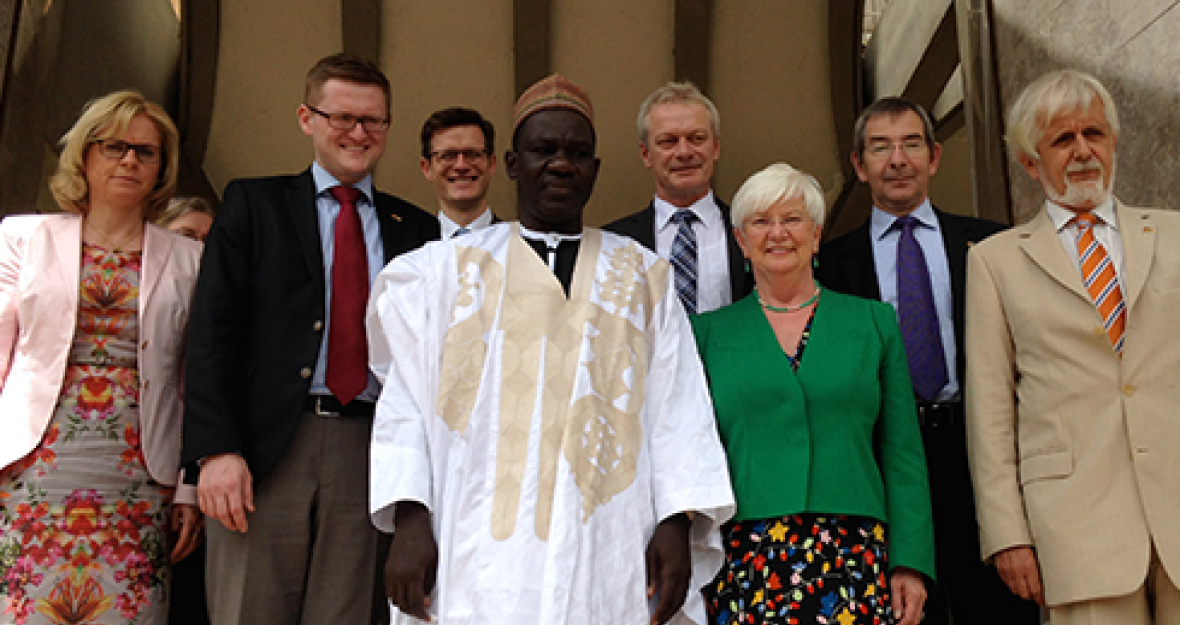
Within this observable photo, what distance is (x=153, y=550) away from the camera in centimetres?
266

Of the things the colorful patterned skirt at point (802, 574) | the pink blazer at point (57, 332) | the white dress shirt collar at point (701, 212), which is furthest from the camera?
the white dress shirt collar at point (701, 212)

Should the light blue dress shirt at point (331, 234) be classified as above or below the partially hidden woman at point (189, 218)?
below

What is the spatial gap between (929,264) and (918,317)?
0.23m

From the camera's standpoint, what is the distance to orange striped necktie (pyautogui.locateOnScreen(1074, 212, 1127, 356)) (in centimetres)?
251

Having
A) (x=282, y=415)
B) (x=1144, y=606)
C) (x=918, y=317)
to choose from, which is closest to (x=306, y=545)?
(x=282, y=415)

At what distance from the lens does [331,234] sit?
287 cm

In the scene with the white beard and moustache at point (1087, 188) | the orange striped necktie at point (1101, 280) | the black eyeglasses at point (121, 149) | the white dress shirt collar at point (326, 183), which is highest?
the black eyeglasses at point (121, 149)

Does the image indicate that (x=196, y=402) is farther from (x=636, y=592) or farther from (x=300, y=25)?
(x=300, y=25)

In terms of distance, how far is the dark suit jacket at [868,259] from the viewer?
3.14m

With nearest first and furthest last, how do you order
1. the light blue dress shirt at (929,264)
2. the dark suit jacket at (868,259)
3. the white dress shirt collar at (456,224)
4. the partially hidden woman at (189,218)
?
the light blue dress shirt at (929,264), the dark suit jacket at (868,259), the white dress shirt collar at (456,224), the partially hidden woman at (189,218)

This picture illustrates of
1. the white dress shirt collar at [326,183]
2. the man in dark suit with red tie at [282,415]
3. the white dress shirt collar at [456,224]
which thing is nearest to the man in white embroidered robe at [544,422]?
the man in dark suit with red tie at [282,415]

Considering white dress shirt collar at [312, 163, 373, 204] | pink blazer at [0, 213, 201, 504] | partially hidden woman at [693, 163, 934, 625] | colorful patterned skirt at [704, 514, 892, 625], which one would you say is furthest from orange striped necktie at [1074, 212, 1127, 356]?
pink blazer at [0, 213, 201, 504]

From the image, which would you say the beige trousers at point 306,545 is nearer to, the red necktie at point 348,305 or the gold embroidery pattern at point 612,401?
the red necktie at point 348,305

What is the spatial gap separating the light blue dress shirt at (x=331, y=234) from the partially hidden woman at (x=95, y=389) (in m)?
0.36
